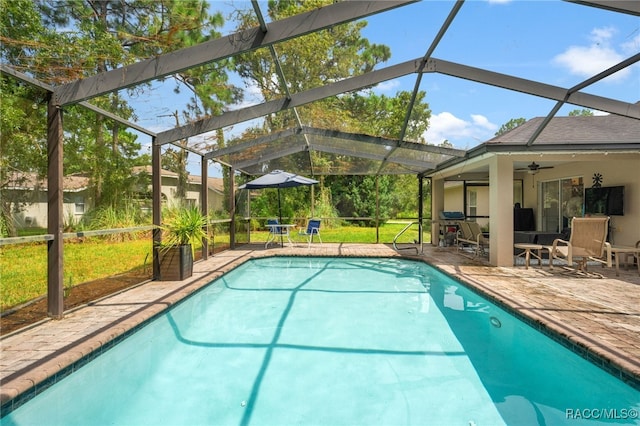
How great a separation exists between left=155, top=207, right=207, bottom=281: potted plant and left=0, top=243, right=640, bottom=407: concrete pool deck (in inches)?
8.3

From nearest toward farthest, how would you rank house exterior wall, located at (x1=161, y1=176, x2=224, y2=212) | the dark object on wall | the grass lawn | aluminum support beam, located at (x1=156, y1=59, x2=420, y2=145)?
the grass lawn → aluminum support beam, located at (x1=156, y1=59, x2=420, y2=145) → house exterior wall, located at (x1=161, y1=176, x2=224, y2=212) → the dark object on wall

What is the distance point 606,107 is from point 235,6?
17.3 ft

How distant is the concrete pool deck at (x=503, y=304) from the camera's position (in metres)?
2.75

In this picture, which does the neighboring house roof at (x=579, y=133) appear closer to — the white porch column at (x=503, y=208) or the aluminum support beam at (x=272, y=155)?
the white porch column at (x=503, y=208)

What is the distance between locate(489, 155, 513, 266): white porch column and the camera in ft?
23.9

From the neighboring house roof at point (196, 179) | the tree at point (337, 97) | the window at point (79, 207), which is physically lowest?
the window at point (79, 207)

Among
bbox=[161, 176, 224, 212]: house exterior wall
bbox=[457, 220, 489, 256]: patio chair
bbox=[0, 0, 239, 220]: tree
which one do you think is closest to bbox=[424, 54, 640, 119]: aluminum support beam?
→ bbox=[0, 0, 239, 220]: tree

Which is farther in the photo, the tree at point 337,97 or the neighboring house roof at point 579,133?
the neighboring house roof at point 579,133

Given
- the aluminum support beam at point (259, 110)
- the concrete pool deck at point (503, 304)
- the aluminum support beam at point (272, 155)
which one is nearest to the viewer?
the concrete pool deck at point (503, 304)

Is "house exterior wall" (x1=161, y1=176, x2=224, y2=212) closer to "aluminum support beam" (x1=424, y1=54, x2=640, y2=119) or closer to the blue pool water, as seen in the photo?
the blue pool water

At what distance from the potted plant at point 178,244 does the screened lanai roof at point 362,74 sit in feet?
4.53

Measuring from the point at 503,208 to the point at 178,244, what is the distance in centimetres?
637

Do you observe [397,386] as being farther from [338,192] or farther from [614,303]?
[338,192]

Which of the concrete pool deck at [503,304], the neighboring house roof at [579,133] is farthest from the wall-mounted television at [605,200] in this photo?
the concrete pool deck at [503,304]
